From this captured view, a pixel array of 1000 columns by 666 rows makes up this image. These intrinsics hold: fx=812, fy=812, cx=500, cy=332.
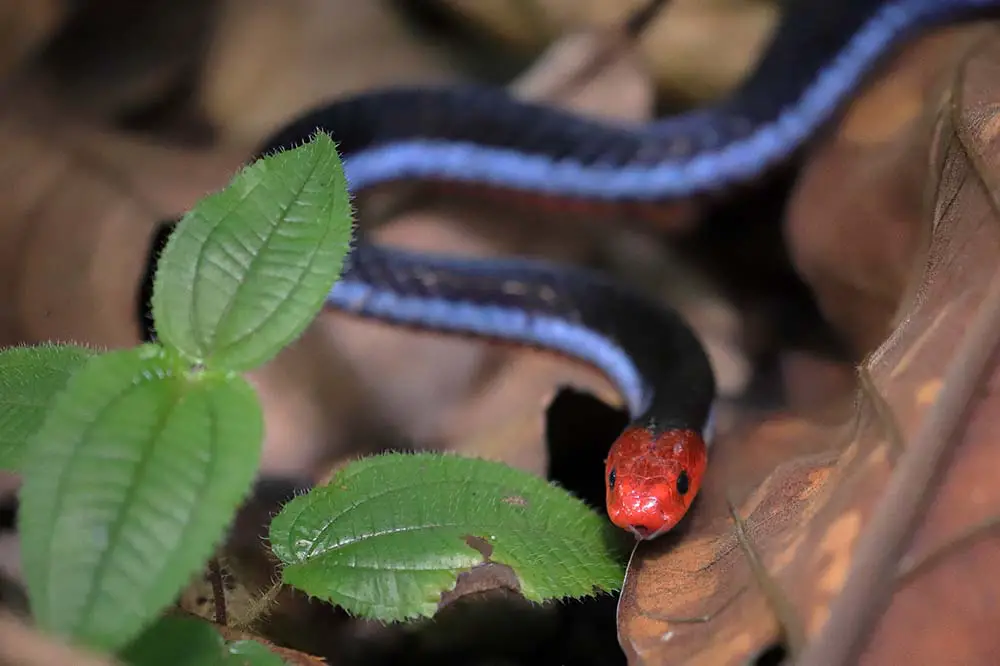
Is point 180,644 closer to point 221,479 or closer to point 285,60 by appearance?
point 221,479

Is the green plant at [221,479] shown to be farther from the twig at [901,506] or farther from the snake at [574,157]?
the snake at [574,157]

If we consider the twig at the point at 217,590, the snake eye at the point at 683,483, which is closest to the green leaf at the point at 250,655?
the twig at the point at 217,590

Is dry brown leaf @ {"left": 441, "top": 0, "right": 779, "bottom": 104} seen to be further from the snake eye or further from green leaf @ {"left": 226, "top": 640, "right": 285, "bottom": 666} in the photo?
green leaf @ {"left": 226, "top": 640, "right": 285, "bottom": 666}

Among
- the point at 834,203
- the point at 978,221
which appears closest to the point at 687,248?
the point at 834,203

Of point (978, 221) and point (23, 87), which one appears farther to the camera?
point (23, 87)

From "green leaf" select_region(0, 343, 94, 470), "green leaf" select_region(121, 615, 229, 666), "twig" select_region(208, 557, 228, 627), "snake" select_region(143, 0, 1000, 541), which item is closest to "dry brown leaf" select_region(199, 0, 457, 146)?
Result: "snake" select_region(143, 0, 1000, 541)

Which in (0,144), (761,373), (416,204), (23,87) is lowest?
(761,373)

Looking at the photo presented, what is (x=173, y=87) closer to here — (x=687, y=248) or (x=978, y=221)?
(x=687, y=248)
